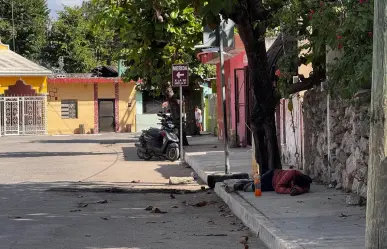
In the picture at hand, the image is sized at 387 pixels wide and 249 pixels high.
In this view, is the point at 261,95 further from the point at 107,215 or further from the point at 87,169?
the point at 87,169

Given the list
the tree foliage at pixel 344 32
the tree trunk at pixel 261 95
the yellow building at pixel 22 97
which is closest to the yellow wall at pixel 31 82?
the yellow building at pixel 22 97

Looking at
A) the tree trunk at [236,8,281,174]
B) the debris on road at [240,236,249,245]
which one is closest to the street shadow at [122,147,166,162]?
the tree trunk at [236,8,281,174]

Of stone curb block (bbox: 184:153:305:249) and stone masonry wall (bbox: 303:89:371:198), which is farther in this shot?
stone masonry wall (bbox: 303:89:371:198)

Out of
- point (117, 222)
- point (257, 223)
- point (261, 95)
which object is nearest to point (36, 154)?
point (261, 95)

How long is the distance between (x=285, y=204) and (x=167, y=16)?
14.3 m

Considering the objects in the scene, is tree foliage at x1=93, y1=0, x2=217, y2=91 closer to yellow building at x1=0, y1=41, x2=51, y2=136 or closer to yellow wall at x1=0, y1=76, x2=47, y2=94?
yellow building at x1=0, y1=41, x2=51, y2=136

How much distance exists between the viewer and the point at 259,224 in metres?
9.02

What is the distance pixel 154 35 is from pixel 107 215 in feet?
40.2

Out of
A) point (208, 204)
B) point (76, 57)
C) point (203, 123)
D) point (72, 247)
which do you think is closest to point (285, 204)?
point (208, 204)

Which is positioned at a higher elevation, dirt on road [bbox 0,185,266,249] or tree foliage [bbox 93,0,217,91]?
tree foliage [bbox 93,0,217,91]

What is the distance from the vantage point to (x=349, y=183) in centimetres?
1158

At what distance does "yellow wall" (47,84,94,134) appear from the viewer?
52125 mm

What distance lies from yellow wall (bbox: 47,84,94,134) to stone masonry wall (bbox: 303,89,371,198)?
38.3 meters

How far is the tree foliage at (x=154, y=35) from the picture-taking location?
21016 millimetres
